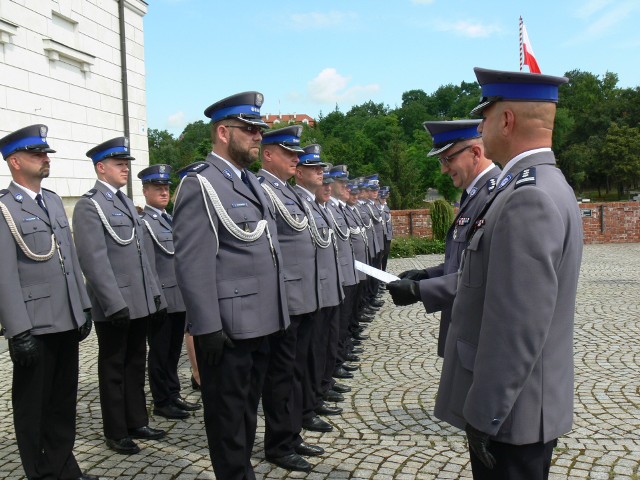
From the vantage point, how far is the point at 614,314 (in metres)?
9.27

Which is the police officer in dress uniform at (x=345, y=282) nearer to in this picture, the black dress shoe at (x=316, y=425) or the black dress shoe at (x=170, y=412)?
the black dress shoe at (x=316, y=425)

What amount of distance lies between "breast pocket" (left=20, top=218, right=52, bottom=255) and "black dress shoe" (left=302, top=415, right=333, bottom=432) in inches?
92.2

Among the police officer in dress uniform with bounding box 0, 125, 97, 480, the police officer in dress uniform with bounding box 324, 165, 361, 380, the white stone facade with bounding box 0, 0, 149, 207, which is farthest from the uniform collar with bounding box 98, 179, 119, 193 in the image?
the white stone facade with bounding box 0, 0, 149, 207

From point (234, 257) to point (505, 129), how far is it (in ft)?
6.00

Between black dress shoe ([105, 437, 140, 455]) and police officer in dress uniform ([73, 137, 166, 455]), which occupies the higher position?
police officer in dress uniform ([73, 137, 166, 455])

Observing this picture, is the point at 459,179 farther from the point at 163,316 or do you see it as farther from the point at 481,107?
the point at 163,316

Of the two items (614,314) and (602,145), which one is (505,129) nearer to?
(614,314)

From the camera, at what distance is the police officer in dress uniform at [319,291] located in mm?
4852

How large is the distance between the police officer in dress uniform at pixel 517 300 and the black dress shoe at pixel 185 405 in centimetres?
353

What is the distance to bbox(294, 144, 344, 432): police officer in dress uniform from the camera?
485 cm

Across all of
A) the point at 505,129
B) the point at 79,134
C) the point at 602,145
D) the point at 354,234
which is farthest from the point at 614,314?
the point at 602,145

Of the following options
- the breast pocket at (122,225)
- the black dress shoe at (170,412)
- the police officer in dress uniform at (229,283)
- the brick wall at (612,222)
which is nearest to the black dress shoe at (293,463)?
the police officer in dress uniform at (229,283)

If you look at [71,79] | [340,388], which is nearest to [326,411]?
[340,388]

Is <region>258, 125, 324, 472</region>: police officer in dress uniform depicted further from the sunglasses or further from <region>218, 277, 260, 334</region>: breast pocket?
the sunglasses
